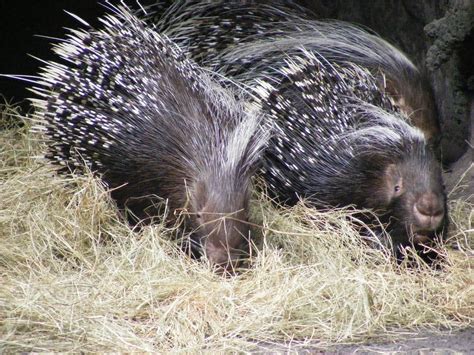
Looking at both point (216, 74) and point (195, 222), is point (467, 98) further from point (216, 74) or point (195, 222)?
point (195, 222)

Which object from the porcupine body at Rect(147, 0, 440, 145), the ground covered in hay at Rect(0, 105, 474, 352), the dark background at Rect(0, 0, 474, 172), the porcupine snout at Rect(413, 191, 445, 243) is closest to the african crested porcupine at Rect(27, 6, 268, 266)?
the ground covered in hay at Rect(0, 105, 474, 352)

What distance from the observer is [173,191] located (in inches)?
157

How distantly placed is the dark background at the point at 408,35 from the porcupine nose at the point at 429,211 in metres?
0.86

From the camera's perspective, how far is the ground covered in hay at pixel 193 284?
3.17 metres

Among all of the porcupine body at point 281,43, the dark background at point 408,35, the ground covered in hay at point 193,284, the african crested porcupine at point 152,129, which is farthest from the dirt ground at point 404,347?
the dark background at point 408,35

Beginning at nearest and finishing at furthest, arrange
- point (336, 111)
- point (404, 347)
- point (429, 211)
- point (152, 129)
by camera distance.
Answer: point (404, 347) → point (429, 211) → point (152, 129) → point (336, 111)

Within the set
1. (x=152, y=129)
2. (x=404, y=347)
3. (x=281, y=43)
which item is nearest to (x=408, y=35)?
(x=281, y=43)

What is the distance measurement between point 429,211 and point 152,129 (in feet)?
4.02

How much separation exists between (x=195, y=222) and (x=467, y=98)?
5.93ft

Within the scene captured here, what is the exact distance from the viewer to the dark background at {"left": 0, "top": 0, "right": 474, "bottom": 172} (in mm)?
4507

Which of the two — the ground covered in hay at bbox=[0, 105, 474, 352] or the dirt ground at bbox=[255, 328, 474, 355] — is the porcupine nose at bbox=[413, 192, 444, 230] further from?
the dirt ground at bbox=[255, 328, 474, 355]

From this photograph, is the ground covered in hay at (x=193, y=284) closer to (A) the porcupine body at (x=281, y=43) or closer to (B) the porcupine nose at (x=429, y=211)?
(B) the porcupine nose at (x=429, y=211)

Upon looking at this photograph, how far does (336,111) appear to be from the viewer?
4.18m

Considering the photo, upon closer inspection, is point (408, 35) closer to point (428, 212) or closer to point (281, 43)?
point (281, 43)
